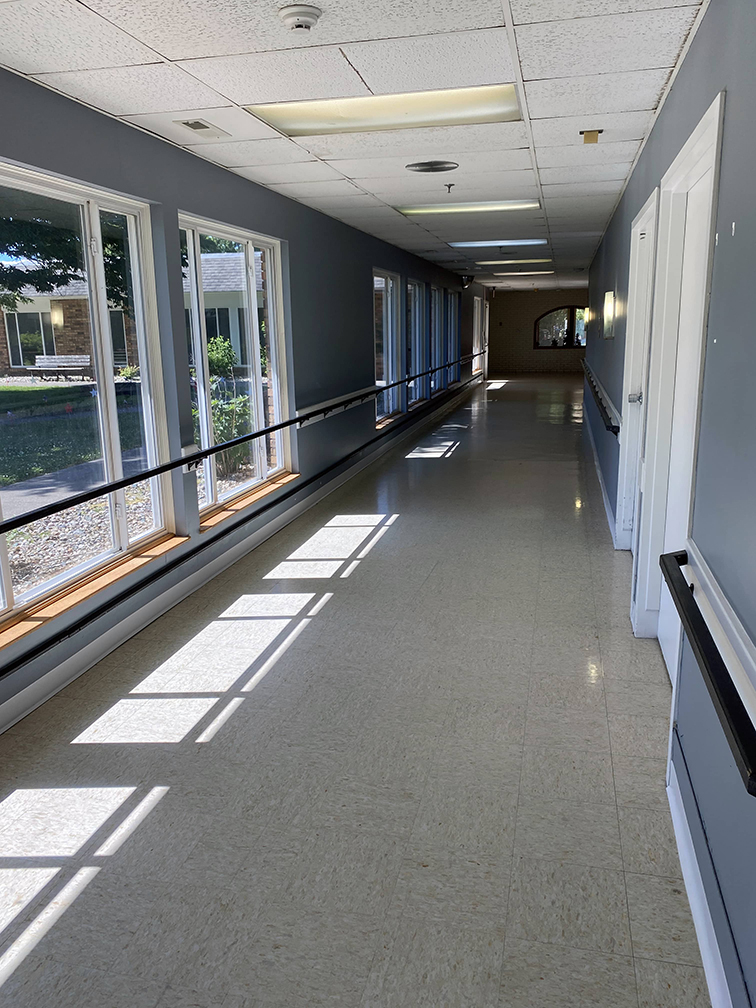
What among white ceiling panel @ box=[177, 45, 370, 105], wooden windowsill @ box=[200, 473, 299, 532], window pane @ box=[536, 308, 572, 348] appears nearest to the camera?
white ceiling panel @ box=[177, 45, 370, 105]

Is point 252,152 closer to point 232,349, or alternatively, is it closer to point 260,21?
point 232,349

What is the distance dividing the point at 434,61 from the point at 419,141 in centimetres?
130

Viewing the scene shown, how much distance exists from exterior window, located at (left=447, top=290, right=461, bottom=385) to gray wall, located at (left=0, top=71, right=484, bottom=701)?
5.71 meters

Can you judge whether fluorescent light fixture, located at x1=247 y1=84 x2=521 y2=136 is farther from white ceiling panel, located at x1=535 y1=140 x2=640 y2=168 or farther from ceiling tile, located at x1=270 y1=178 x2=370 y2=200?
ceiling tile, located at x1=270 y1=178 x2=370 y2=200

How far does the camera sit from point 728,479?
193cm

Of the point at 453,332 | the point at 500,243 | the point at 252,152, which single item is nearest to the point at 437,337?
the point at 453,332

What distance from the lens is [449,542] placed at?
571cm

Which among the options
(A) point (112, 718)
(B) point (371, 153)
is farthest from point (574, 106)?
(A) point (112, 718)

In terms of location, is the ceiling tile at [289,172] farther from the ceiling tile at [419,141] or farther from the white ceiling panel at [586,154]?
the white ceiling panel at [586,154]

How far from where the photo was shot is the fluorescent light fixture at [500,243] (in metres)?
9.53

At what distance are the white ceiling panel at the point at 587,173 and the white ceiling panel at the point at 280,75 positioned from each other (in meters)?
2.27

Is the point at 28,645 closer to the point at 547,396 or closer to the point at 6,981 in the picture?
the point at 6,981

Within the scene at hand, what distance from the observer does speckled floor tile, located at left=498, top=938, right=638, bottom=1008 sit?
1836 mm

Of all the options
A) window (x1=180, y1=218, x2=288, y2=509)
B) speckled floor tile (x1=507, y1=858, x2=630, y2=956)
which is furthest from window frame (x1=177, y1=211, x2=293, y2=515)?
speckled floor tile (x1=507, y1=858, x2=630, y2=956)
